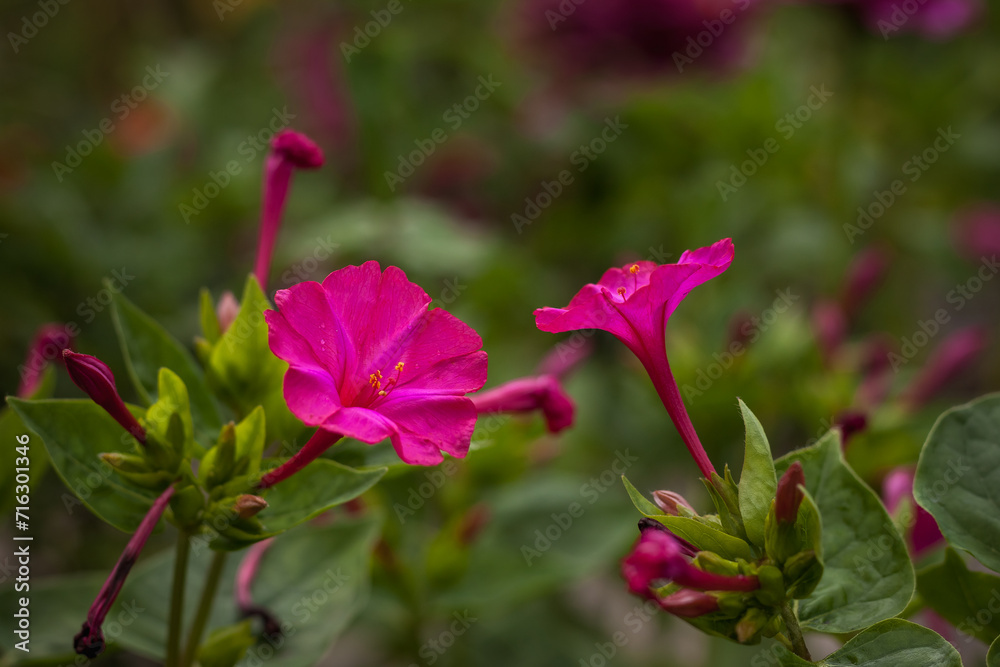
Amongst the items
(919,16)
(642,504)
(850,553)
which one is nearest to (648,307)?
(642,504)

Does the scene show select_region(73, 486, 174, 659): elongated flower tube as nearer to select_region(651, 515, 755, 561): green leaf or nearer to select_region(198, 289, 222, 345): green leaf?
select_region(198, 289, 222, 345): green leaf

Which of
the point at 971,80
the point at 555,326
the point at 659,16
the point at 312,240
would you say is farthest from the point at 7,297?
the point at 971,80

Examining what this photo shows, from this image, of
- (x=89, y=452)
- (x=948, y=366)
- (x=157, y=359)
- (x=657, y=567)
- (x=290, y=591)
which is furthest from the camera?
(x=948, y=366)

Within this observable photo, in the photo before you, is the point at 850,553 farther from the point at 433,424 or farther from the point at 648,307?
the point at 433,424

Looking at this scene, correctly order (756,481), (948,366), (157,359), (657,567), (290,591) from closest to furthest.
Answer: (657,567)
(756,481)
(157,359)
(290,591)
(948,366)

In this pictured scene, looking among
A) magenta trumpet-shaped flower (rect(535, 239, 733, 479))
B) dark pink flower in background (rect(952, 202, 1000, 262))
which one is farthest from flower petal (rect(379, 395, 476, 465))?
dark pink flower in background (rect(952, 202, 1000, 262))

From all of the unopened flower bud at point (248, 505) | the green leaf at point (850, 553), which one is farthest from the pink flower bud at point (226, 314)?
the green leaf at point (850, 553)
